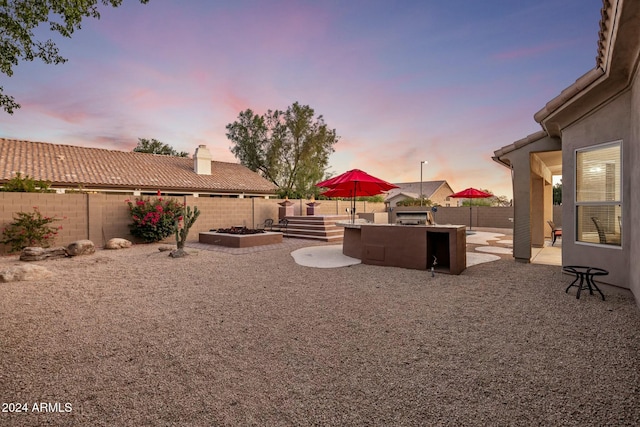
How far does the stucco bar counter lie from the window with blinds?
227 cm

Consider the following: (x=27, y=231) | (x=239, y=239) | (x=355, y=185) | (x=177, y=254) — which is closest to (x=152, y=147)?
(x=27, y=231)

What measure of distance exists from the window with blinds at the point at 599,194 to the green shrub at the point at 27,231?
15.2m

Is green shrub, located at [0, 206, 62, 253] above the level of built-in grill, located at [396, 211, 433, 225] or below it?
below

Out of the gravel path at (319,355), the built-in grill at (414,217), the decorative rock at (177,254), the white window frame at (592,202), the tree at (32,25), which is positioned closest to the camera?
the gravel path at (319,355)

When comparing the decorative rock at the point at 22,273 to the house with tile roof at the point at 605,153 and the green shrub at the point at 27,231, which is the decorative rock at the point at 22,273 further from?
the house with tile roof at the point at 605,153

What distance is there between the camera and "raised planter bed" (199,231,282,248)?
11.2m

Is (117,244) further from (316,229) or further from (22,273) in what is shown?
(316,229)

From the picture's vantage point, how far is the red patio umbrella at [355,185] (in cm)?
927

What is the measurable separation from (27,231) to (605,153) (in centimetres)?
1569

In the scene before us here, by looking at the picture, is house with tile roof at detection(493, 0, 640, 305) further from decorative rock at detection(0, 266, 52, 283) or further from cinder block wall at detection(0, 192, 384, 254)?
cinder block wall at detection(0, 192, 384, 254)

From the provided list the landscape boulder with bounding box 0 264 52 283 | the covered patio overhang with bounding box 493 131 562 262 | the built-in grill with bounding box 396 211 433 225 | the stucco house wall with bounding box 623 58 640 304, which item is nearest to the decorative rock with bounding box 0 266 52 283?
the landscape boulder with bounding box 0 264 52 283

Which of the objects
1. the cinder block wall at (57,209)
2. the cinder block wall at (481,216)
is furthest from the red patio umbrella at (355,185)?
the cinder block wall at (481,216)

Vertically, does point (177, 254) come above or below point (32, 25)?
below

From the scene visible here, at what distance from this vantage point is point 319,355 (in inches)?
116
